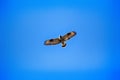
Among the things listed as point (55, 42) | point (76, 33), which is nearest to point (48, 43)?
point (55, 42)

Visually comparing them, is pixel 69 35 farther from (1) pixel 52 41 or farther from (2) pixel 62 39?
(1) pixel 52 41

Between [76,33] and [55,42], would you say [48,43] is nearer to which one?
[55,42]

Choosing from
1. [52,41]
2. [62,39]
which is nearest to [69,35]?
[62,39]
